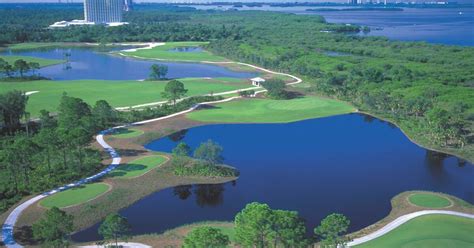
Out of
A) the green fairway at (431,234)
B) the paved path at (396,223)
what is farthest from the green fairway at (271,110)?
the green fairway at (431,234)

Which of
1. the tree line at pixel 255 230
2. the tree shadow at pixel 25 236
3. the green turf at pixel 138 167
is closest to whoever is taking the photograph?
the tree line at pixel 255 230

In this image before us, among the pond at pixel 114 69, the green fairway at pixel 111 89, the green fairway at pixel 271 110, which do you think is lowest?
the green fairway at pixel 271 110

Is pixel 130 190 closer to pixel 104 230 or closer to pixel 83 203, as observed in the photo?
pixel 83 203

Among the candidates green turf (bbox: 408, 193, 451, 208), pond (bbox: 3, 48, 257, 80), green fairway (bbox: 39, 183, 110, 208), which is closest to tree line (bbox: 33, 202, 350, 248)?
green fairway (bbox: 39, 183, 110, 208)

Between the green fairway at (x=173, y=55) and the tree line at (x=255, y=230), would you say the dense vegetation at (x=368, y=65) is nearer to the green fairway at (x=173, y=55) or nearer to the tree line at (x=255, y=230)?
the green fairway at (x=173, y=55)

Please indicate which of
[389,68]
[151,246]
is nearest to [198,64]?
[389,68]

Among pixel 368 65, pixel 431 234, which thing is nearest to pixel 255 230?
pixel 431 234

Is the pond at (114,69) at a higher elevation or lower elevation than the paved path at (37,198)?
higher
